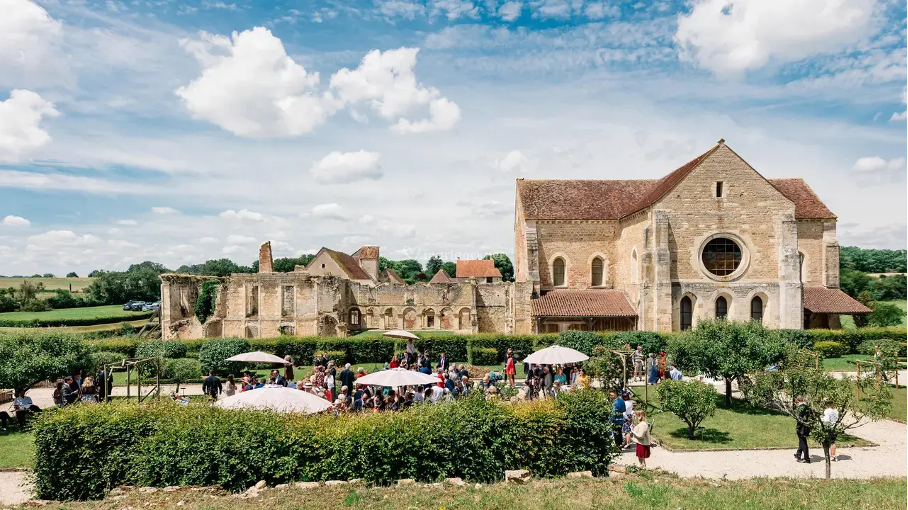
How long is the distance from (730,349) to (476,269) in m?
67.8

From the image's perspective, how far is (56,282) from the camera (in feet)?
259

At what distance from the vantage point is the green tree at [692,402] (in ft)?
49.5

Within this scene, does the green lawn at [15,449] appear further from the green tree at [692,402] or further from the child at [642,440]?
the green tree at [692,402]

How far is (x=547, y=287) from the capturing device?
122 feet

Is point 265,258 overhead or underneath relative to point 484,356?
overhead

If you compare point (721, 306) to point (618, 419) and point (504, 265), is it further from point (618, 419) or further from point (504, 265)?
point (504, 265)

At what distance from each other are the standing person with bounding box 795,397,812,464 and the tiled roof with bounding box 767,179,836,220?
26.8m

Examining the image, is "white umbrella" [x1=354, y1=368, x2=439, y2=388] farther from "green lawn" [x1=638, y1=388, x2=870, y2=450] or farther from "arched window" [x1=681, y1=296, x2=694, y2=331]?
"arched window" [x1=681, y1=296, x2=694, y2=331]

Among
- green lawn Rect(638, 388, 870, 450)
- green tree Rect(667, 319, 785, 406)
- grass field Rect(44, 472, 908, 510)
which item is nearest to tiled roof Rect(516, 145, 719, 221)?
green tree Rect(667, 319, 785, 406)

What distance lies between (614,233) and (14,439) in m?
33.0

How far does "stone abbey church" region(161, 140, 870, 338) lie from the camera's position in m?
32.0

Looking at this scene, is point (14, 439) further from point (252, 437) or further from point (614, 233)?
point (614, 233)

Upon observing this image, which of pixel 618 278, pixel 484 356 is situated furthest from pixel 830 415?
pixel 618 278

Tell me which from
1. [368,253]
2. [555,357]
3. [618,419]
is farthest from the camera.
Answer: [368,253]
